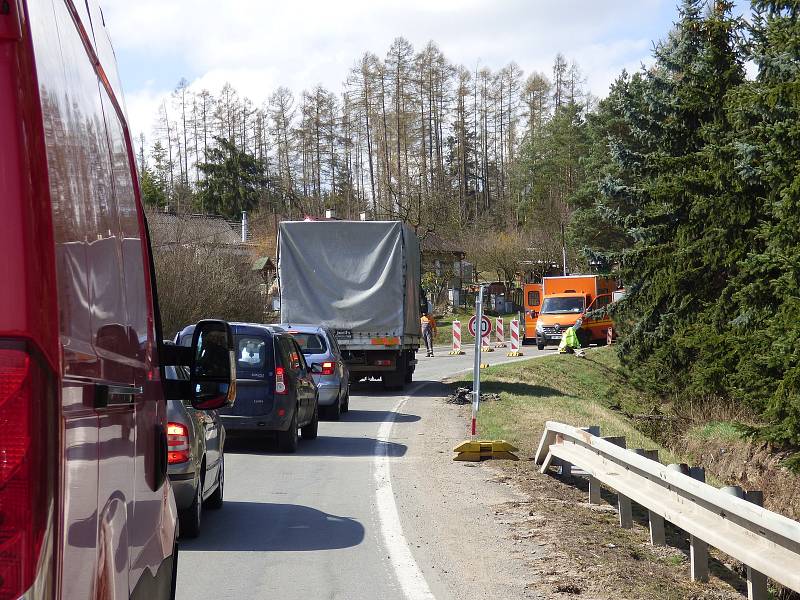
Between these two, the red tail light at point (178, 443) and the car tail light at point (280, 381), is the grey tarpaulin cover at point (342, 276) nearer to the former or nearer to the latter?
the car tail light at point (280, 381)

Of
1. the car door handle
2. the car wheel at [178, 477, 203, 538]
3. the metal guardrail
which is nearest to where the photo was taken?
the car door handle

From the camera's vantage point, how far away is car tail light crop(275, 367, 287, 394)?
1433 cm

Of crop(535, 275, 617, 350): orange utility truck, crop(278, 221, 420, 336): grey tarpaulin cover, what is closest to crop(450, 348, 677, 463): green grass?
crop(278, 221, 420, 336): grey tarpaulin cover

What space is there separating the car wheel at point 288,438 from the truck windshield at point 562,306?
3758 centimetres

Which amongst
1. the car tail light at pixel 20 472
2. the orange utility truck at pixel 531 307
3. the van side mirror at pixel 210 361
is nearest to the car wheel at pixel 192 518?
the van side mirror at pixel 210 361

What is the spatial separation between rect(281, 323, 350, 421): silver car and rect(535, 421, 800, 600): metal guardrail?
8907 millimetres

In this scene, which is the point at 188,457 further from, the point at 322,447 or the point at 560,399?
the point at 560,399

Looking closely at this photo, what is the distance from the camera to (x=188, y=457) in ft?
27.6

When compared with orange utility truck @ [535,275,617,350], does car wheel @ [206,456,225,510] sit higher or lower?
higher

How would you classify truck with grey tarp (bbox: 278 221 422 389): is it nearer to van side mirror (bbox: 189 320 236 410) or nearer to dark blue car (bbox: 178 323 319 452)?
dark blue car (bbox: 178 323 319 452)

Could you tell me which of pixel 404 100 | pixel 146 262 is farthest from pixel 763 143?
pixel 404 100

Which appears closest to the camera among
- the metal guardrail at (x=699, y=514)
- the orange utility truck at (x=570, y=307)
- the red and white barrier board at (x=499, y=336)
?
the metal guardrail at (x=699, y=514)

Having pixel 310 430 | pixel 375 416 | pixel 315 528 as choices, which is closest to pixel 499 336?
pixel 375 416

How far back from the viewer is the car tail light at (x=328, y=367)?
1931 cm
